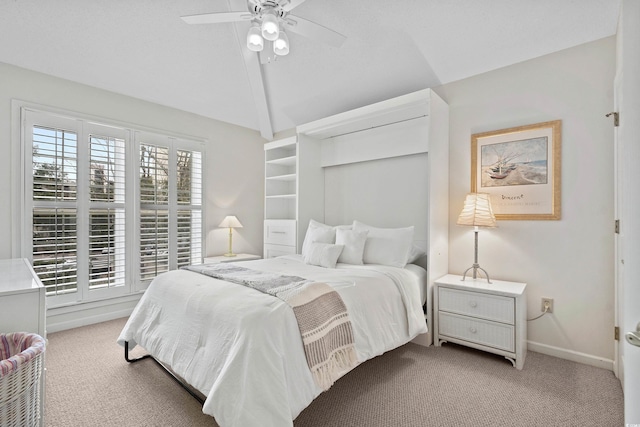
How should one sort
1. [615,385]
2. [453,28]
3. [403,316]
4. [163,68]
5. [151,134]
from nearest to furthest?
[615,385], [403,316], [453,28], [163,68], [151,134]

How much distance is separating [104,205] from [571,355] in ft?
15.4

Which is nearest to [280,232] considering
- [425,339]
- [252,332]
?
[425,339]

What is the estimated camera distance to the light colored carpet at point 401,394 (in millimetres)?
1806

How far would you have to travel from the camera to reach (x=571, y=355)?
2549mm

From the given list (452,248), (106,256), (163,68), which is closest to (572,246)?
(452,248)

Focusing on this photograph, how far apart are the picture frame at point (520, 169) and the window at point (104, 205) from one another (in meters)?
3.49

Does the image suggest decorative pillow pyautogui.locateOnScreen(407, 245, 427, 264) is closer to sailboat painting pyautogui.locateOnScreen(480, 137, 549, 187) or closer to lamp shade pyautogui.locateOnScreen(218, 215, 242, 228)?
sailboat painting pyautogui.locateOnScreen(480, 137, 549, 187)

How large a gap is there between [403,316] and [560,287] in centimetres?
136

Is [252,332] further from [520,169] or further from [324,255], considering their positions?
[520,169]

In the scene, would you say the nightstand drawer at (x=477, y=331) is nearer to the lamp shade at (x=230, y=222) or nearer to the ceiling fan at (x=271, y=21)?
the ceiling fan at (x=271, y=21)

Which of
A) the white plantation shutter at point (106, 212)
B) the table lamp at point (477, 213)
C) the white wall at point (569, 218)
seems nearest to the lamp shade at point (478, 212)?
the table lamp at point (477, 213)

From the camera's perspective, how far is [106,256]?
3.46m

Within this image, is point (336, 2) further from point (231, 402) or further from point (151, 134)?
point (231, 402)

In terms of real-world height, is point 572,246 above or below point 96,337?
above
